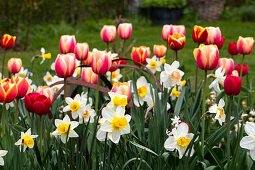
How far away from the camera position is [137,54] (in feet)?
7.57

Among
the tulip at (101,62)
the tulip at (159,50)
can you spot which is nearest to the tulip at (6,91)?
the tulip at (101,62)

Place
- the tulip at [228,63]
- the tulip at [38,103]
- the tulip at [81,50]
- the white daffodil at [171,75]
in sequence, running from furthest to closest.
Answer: the tulip at [228,63] → the tulip at [81,50] → the white daffodil at [171,75] → the tulip at [38,103]

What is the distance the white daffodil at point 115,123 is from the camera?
1216 millimetres

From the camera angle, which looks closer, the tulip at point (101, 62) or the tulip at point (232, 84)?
the tulip at point (232, 84)

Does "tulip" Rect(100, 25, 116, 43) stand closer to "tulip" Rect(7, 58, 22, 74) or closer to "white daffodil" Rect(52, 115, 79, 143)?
"tulip" Rect(7, 58, 22, 74)

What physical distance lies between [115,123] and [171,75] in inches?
21.7

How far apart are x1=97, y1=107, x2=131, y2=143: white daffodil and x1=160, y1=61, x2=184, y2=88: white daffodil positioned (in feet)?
1.64

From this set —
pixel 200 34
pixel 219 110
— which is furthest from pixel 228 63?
pixel 219 110

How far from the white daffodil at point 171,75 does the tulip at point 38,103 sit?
1.79 ft

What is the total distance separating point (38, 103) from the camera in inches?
51.8

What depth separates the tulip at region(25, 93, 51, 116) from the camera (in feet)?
4.33

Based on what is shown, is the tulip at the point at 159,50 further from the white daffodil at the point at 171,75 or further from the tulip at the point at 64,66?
the tulip at the point at 64,66

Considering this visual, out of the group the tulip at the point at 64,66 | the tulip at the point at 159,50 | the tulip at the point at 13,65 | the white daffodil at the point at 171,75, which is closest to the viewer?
the tulip at the point at 64,66

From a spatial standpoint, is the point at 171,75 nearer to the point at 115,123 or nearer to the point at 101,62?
the point at 101,62
